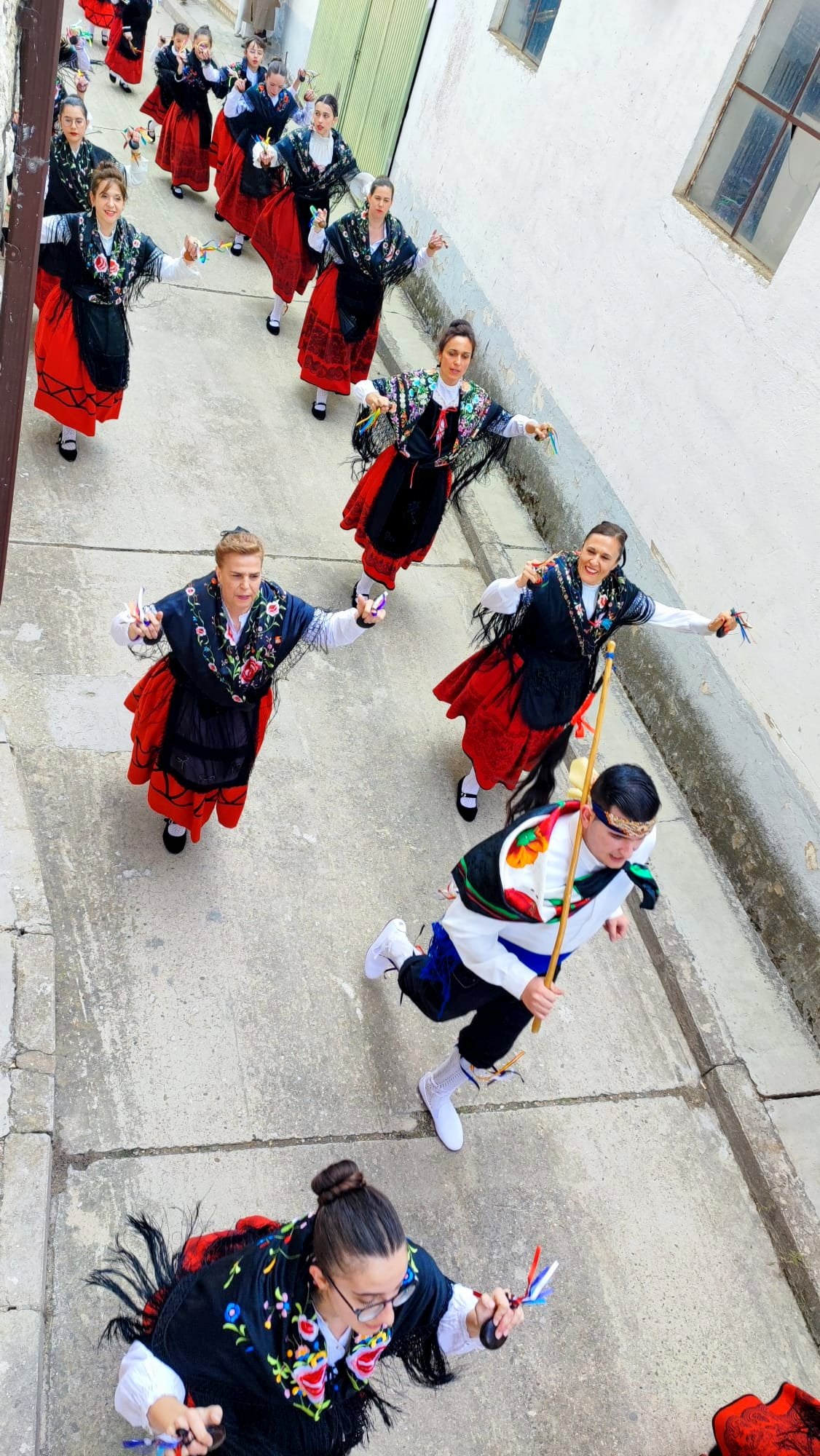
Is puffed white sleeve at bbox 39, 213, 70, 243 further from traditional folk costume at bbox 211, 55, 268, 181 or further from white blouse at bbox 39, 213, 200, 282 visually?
traditional folk costume at bbox 211, 55, 268, 181

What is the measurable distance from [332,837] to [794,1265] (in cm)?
209

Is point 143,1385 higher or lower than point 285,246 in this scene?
higher

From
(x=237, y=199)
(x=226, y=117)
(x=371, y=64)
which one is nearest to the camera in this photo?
(x=237, y=199)

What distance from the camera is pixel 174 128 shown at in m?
9.20

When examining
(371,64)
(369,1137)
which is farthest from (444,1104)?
(371,64)

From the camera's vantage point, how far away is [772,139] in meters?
5.03

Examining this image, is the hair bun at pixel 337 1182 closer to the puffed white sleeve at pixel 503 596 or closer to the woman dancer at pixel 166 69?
the puffed white sleeve at pixel 503 596

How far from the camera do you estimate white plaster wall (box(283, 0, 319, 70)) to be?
11.8 metres

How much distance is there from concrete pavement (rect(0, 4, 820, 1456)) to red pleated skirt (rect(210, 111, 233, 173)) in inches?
183

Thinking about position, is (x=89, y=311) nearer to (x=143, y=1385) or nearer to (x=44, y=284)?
(x=44, y=284)

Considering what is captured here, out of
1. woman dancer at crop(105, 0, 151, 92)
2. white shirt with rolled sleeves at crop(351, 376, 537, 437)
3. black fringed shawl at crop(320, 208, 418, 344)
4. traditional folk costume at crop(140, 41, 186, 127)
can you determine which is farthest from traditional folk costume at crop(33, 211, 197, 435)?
woman dancer at crop(105, 0, 151, 92)

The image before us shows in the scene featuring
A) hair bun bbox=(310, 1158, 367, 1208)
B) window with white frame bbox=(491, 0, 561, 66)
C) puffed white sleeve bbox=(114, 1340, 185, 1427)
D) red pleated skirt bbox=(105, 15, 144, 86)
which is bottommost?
red pleated skirt bbox=(105, 15, 144, 86)

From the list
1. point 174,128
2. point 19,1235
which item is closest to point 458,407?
point 19,1235

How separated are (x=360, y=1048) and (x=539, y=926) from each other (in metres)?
1.04
